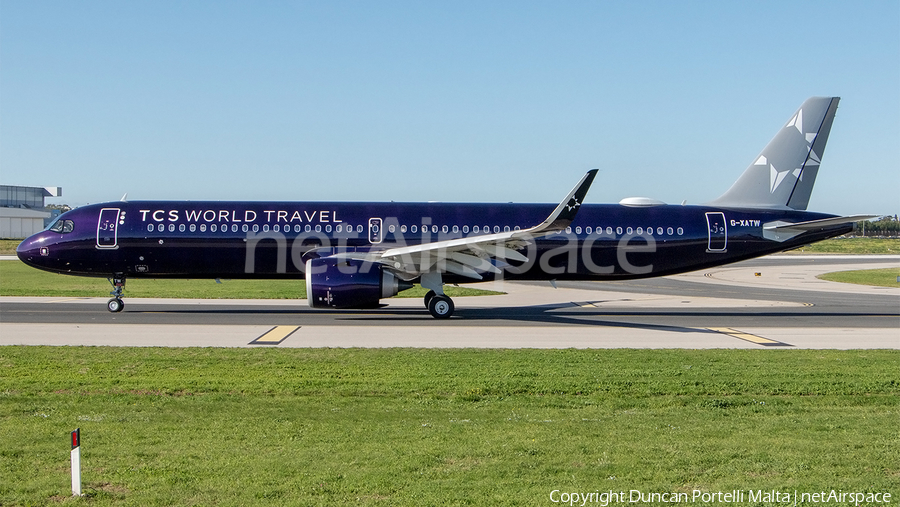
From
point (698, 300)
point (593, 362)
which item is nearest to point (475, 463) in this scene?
point (593, 362)

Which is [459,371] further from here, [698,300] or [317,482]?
[698,300]

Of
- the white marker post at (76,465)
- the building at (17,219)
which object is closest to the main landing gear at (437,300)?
the white marker post at (76,465)

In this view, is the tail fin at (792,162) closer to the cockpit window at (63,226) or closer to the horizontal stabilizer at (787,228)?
the horizontal stabilizer at (787,228)

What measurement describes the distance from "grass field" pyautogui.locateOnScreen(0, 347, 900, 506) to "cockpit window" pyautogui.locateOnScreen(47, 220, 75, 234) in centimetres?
1050

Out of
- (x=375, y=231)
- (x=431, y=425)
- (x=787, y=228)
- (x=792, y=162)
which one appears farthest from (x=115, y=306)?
(x=792, y=162)

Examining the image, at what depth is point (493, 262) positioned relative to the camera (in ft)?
82.5

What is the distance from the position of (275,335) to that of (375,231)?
22.3 feet

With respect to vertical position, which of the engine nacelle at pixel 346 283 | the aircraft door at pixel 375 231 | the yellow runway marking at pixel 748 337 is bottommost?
the yellow runway marking at pixel 748 337

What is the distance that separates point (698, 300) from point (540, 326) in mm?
12901

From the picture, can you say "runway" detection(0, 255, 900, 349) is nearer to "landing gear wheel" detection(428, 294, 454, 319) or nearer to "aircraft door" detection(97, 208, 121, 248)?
"landing gear wheel" detection(428, 294, 454, 319)

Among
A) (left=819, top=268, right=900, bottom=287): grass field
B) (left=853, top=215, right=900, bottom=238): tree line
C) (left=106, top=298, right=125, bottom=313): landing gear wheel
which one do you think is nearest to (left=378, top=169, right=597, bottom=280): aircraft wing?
(left=106, top=298, right=125, bottom=313): landing gear wheel

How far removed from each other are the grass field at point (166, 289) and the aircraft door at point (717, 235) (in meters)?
11.9

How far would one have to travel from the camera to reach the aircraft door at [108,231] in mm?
25344

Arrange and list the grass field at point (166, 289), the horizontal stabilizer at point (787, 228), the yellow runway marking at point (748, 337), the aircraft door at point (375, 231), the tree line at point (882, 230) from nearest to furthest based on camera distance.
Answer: the yellow runway marking at point (748, 337), the aircraft door at point (375, 231), the horizontal stabilizer at point (787, 228), the grass field at point (166, 289), the tree line at point (882, 230)
